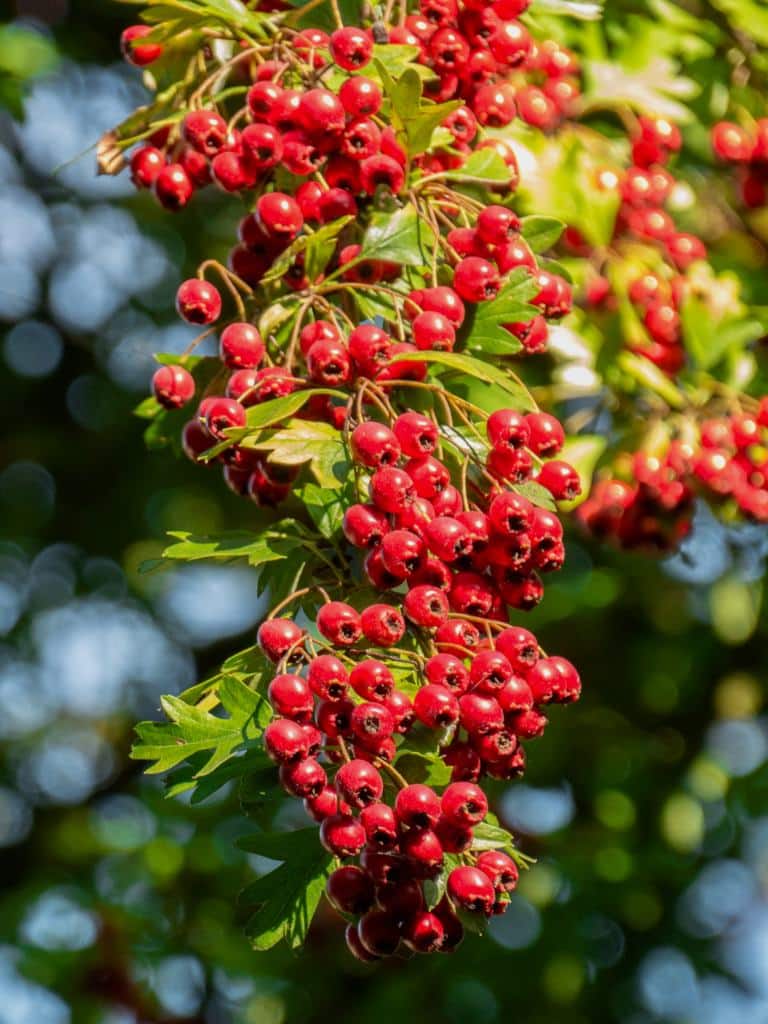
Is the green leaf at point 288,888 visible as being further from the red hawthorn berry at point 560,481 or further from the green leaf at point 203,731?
the red hawthorn berry at point 560,481

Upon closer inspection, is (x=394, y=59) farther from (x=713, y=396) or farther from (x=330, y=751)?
(x=713, y=396)

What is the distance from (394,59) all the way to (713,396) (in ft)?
3.80

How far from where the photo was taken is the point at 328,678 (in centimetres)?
144

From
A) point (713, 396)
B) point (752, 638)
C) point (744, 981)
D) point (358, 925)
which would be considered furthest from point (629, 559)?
point (358, 925)

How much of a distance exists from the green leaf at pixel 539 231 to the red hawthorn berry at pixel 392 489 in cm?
59

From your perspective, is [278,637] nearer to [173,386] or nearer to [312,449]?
[312,449]

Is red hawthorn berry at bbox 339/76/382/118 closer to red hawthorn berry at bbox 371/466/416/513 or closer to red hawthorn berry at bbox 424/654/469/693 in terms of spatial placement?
red hawthorn berry at bbox 371/466/416/513

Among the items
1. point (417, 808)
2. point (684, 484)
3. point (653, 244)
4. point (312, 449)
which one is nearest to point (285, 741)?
point (417, 808)

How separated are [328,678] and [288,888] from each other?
335 mm

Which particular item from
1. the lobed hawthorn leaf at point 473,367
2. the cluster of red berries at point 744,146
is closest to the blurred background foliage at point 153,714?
the cluster of red berries at point 744,146

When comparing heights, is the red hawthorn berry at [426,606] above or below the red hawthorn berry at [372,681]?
above

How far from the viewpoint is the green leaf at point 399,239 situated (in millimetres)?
1723

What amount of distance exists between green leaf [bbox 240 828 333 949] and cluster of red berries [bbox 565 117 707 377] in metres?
1.33

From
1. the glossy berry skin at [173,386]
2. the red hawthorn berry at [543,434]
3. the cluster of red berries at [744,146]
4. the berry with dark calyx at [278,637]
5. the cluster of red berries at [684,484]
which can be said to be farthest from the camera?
the cluster of red berries at [744,146]
